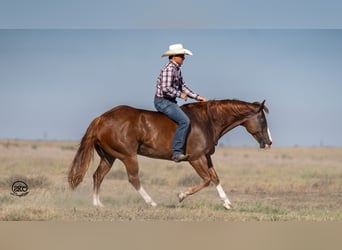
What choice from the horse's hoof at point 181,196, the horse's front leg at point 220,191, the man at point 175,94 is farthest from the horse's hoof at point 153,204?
the horse's front leg at point 220,191

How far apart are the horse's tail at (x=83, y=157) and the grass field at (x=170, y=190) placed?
0.72 ft

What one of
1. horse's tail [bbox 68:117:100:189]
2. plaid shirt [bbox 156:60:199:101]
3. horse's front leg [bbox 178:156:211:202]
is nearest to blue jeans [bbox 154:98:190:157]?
plaid shirt [bbox 156:60:199:101]

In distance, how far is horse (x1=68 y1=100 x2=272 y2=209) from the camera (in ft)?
33.6

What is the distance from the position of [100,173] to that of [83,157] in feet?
1.09

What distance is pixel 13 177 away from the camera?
409 inches

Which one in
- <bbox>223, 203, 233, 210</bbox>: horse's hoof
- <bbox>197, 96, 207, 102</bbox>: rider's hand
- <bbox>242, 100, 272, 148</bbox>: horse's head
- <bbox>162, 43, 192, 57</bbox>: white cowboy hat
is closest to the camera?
<bbox>162, 43, 192, 57</bbox>: white cowboy hat

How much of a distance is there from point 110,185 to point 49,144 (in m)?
1.31

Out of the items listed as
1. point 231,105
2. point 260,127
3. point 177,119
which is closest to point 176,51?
point 177,119

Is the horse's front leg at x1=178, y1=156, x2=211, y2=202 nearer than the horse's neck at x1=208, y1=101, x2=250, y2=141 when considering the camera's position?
Yes

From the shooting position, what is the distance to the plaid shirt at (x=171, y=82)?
9875 mm

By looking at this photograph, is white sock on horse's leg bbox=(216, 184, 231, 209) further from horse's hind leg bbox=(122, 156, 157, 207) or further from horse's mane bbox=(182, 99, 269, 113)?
horse's mane bbox=(182, 99, 269, 113)

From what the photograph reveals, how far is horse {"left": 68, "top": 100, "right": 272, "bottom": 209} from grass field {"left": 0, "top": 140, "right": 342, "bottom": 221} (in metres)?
0.26

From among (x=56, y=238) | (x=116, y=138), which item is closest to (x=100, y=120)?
(x=116, y=138)

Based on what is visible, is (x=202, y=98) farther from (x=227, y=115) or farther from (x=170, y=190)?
(x=170, y=190)
